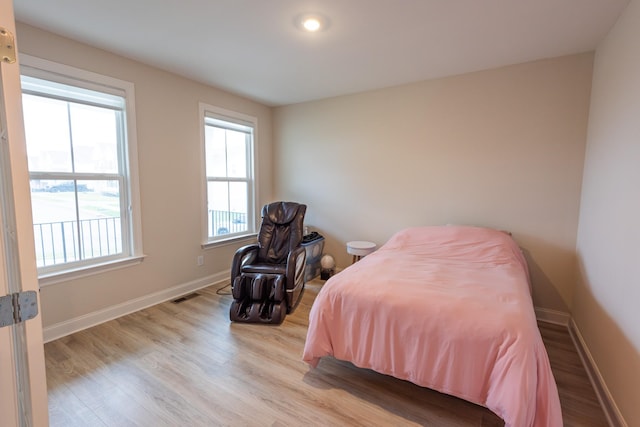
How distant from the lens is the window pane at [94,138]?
8.29 feet

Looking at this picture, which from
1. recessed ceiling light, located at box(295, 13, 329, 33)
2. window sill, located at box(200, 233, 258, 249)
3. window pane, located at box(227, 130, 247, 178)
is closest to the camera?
recessed ceiling light, located at box(295, 13, 329, 33)

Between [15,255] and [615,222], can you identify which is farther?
[615,222]

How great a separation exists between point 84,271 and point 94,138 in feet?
3.96

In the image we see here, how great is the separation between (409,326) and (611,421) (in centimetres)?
124

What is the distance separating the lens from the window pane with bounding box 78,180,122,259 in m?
2.62

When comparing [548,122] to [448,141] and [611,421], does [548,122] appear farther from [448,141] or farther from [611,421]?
[611,421]

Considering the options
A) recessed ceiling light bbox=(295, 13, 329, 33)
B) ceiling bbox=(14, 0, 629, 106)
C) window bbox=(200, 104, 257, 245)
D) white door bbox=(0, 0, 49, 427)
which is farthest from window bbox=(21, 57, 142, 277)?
white door bbox=(0, 0, 49, 427)

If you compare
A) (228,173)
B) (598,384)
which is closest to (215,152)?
(228,173)

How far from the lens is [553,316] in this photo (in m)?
2.83

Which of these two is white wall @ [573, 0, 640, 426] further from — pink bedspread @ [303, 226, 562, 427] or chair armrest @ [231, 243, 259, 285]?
chair armrest @ [231, 243, 259, 285]

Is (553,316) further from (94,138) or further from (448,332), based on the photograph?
(94,138)

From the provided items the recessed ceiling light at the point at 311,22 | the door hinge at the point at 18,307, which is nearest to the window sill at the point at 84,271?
the door hinge at the point at 18,307

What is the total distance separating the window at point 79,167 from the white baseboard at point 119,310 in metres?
0.45

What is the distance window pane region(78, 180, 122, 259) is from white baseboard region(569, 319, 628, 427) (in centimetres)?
394
